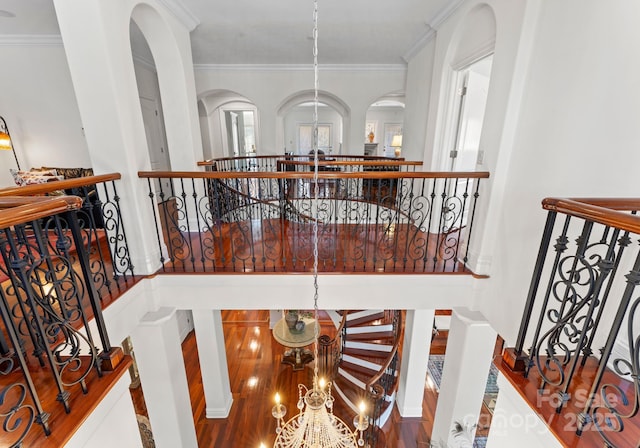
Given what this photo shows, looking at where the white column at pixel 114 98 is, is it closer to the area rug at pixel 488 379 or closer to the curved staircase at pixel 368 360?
the curved staircase at pixel 368 360

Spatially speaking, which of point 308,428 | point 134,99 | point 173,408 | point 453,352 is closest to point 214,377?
point 173,408

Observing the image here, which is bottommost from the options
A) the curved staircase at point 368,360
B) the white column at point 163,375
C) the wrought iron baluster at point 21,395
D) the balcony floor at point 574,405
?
the curved staircase at point 368,360

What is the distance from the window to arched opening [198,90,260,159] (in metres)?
2.82

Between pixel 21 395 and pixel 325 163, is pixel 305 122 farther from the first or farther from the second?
pixel 21 395

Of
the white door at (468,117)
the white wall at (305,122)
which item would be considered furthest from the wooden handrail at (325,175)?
the white wall at (305,122)

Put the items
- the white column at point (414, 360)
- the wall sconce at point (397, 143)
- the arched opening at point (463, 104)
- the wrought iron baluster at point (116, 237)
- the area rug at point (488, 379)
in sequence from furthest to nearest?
1. the wall sconce at point (397, 143)
2. the area rug at point (488, 379)
3. the white column at point (414, 360)
4. the arched opening at point (463, 104)
5. the wrought iron baluster at point (116, 237)

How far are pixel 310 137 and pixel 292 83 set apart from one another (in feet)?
24.8

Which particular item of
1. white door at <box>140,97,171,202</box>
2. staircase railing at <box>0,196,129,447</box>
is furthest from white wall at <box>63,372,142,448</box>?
white door at <box>140,97,171,202</box>

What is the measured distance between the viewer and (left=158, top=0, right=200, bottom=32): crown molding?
10.3 feet

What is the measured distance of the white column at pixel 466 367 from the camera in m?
2.63

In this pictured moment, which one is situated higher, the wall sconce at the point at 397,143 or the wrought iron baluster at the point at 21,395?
the wall sconce at the point at 397,143

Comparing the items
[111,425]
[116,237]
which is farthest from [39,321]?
[116,237]

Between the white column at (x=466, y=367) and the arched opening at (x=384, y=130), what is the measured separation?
35.8ft

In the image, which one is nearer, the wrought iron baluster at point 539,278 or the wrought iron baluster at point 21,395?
the wrought iron baluster at point 21,395
